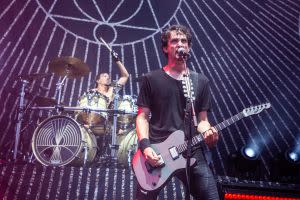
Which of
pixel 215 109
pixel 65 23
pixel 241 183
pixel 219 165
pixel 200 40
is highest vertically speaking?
pixel 65 23

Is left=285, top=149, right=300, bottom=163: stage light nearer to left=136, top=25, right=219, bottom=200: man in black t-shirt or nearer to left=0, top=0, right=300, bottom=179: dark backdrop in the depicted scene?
left=0, top=0, right=300, bottom=179: dark backdrop

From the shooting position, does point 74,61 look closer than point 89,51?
Yes

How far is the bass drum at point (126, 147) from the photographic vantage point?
6234 millimetres

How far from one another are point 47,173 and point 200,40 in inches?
189

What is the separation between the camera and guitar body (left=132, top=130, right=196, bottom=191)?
2730 millimetres

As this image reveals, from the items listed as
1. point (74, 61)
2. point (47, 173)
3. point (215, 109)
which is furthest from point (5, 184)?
point (215, 109)

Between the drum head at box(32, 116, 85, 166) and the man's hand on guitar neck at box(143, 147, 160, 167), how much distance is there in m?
3.19

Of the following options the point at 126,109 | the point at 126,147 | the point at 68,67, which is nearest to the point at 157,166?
the point at 126,147

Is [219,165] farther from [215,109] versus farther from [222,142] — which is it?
[215,109]

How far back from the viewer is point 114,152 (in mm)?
5930

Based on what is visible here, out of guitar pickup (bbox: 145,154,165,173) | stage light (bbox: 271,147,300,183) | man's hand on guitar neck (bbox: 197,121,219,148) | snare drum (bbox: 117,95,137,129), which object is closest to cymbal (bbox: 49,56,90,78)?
snare drum (bbox: 117,95,137,129)

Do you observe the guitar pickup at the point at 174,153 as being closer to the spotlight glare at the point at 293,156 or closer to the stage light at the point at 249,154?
the stage light at the point at 249,154

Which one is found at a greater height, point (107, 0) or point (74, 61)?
point (107, 0)

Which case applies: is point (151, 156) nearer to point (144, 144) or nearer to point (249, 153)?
point (144, 144)
